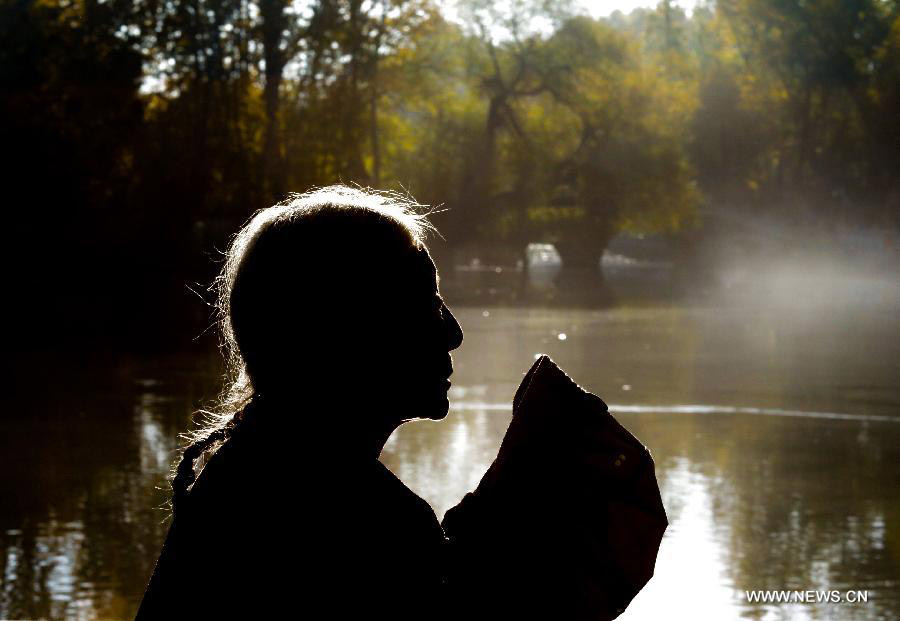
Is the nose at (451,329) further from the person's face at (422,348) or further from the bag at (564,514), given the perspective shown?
the bag at (564,514)

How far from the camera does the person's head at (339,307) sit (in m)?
1.79

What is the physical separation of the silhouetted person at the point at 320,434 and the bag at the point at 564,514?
130 mm

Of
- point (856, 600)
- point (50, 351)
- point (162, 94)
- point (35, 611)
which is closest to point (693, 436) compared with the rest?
point (856, 600)

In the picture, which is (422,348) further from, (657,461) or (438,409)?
(657,461)

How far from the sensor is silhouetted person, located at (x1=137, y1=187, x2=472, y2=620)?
5.68ft

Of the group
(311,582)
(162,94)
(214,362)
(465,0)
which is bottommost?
(214,362)

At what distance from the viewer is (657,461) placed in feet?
37.5

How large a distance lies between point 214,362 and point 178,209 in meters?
15.6

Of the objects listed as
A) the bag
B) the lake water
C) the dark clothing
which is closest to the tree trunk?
the lake water

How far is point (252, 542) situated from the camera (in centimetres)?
173

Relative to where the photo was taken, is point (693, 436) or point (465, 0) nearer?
point (693, 436)

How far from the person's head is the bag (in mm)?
179

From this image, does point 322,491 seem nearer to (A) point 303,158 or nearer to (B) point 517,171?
(A) point 303,158

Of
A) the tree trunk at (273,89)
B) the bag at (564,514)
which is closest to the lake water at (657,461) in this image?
the bag at (564,514)
